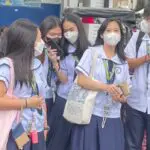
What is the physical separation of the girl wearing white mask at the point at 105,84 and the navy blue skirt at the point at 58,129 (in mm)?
296

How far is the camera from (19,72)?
3033 millimetres

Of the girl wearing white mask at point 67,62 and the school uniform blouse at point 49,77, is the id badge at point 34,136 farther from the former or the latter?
the school uniform blouse at point 49,77

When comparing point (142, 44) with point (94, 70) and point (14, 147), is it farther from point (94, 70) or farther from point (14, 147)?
point (14, 147)

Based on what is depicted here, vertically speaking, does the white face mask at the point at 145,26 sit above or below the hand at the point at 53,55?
above

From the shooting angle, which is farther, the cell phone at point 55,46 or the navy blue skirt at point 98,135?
the cell phone at point 55,46

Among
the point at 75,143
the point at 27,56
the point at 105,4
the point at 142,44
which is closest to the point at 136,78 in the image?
the point at 142,44

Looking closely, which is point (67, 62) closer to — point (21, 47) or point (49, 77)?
point (49, 77)

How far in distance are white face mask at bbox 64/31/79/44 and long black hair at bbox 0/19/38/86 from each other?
1.21 meters

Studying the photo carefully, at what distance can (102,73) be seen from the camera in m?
3.79

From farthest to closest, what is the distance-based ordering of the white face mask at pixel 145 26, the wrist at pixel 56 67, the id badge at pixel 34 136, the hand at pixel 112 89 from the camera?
the wrist at pixel 56 67 < the white face mask at pixel 145 26 < the hand at pixel 112 89 < the id badge at pixel 34 136

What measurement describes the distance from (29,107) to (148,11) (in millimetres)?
1686

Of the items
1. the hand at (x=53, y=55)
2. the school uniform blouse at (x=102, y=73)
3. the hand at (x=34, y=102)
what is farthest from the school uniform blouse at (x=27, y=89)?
the hand at (x=53, y=55)

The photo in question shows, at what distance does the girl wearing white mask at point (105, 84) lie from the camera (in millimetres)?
3797

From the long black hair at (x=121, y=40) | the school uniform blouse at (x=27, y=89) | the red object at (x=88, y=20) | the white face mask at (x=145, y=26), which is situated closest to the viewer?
the school uniform blouse at (x=27, y=89)
